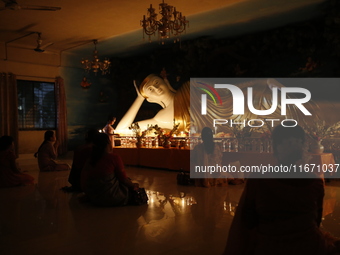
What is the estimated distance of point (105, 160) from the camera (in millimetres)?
3979

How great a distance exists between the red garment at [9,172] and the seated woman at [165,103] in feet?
11.4

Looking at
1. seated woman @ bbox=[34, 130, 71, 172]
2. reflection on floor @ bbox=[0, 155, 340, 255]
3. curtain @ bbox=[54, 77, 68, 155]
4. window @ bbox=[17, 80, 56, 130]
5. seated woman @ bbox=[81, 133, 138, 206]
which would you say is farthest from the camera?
curtain @ bbox=[54, 77, 68, 155]

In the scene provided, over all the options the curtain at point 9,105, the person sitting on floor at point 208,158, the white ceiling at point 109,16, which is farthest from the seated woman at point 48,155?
the person sitting on floor at point 208,158

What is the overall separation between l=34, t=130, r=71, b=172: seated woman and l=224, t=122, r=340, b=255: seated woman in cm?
562

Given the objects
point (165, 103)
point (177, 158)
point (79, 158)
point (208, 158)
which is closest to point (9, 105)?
point (165, 103)

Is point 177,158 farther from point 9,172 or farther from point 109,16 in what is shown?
point 109,16

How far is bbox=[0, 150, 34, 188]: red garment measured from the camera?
17.9 feet

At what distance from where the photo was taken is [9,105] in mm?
9164

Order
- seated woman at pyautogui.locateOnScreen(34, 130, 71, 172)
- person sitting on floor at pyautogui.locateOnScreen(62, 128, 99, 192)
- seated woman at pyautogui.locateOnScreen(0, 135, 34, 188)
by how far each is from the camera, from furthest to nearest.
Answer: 1. seated woman at pyautogui.locateOnScreen(34, 130, 71, 172)
2. seated woman at pyautogui.locateOnScreen(0, 135, 34, 188)
3. person sitting on floor at pyautogui.locateOnScreen(62, 128, 99, 192)

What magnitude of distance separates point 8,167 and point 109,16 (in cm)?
360

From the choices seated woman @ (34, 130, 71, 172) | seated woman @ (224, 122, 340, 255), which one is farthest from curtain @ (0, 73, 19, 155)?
seated woman @ (224, 122, 340, 255)

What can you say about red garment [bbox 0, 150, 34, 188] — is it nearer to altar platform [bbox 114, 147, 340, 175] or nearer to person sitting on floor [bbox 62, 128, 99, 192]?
person sitting on floor [bbox 62, 128, 99, 192]

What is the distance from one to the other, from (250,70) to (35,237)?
244 inches

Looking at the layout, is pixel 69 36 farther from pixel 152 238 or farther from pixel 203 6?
pixel 152 238
